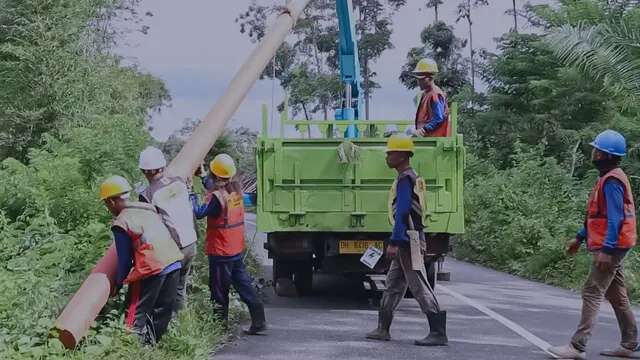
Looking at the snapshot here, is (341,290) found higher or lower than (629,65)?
lower

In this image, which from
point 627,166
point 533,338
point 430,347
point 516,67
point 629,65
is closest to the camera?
point 430,347

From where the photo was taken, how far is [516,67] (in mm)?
26359

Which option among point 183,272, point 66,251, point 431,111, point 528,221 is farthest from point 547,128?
point 66,251

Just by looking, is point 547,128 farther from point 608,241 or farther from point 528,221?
point 608,241

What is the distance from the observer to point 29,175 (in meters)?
9.62

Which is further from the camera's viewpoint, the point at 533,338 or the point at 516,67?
the point at 516,67

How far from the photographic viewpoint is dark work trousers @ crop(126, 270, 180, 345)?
19.6 ft

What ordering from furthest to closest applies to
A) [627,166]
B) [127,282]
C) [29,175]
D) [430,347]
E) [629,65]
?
[627,166] < [629,65] < [29,175] < [430,347] < [127,282]

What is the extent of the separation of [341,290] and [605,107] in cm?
1523

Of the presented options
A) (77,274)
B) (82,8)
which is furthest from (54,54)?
(77,274)

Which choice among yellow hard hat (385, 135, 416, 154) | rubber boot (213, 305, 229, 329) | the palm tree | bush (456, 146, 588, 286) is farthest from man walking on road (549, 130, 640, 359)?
the palm tree

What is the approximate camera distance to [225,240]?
7.32m

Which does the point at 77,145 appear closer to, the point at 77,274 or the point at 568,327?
the point at 77,274

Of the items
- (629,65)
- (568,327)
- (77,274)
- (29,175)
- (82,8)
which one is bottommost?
(568,327)
